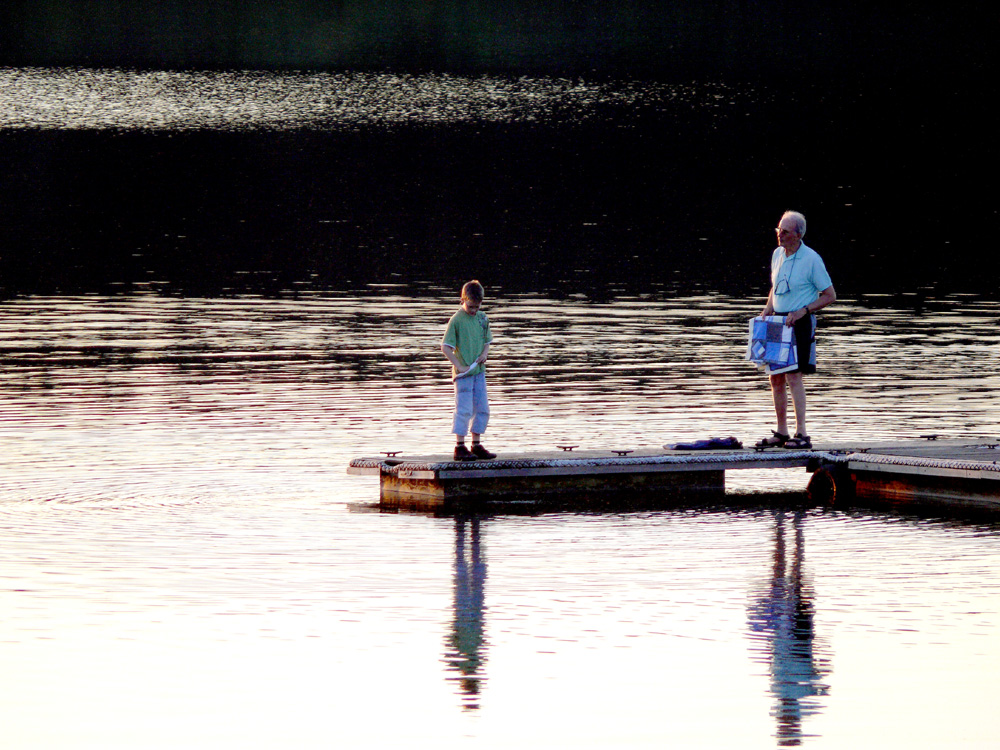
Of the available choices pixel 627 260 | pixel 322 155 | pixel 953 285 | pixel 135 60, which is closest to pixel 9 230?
pixel 627 260

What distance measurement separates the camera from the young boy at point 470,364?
537 inches

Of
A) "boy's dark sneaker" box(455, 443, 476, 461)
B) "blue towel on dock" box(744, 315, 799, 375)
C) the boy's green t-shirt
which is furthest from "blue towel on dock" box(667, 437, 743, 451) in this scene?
the boy's green t-shirt

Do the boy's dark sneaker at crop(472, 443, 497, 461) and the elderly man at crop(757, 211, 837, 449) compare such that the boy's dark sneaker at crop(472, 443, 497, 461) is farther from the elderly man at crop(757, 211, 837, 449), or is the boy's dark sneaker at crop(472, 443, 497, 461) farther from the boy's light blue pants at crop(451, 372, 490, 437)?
the elderly man at crop(757, 211, 837, 449)

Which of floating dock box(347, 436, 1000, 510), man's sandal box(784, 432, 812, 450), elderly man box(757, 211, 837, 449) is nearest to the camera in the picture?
floating dock box(347, 436, 1000, 510)

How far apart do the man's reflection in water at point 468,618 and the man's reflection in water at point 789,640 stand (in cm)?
132

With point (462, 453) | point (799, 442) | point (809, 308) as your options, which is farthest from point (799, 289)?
point (462, 453)

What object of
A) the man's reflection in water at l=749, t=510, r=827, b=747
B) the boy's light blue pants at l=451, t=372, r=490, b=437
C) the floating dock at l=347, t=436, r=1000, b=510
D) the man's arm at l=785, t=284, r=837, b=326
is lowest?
the man's reflection in water at l=749, t=510, r=827, b=747

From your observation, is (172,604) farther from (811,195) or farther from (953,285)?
(811,195)

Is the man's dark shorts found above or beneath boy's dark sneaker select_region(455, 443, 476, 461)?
above

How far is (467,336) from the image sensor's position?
44.8 feet

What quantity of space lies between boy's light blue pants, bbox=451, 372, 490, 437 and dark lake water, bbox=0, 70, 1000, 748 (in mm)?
958

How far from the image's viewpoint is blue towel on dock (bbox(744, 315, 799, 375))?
46.2ft

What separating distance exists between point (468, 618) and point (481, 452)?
403 cm

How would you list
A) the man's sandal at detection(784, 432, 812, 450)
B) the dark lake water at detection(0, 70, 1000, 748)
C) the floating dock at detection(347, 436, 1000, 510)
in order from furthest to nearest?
the man's sandal at detection(784, 432, 812, 450) < the floating dock at detection(347, 436, 1000, 510) < the dark lake water at detection(0, 70, 1000, 748)
